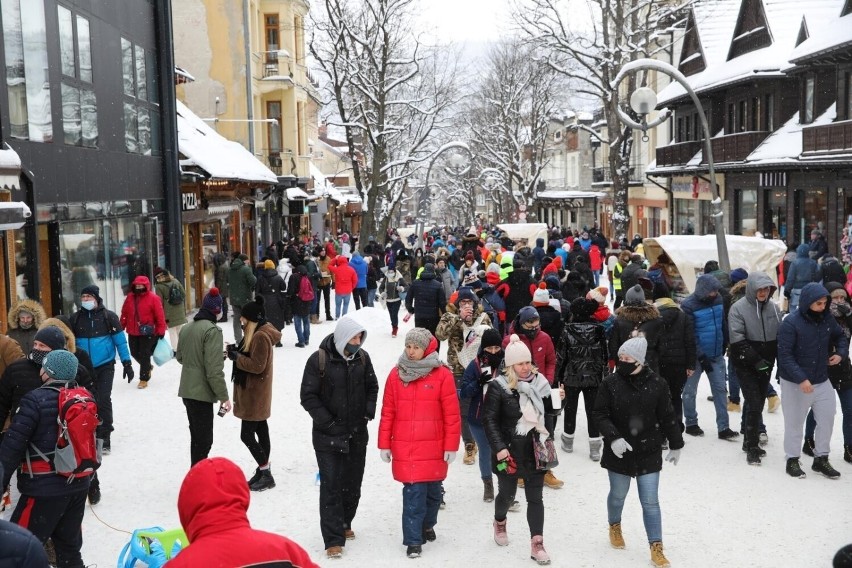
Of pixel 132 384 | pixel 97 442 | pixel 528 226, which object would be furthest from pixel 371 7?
pixel 97 442

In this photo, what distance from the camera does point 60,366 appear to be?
5734 mm

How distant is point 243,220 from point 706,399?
66.7 feet

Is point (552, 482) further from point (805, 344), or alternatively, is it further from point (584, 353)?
point (805, 344)

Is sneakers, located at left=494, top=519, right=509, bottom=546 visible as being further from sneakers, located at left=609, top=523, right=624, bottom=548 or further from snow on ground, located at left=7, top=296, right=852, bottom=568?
sneakers, located at left=609, top=523, right=624, bottom=548

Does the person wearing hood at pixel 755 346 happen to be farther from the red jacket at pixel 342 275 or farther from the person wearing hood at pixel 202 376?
the red jacket at pixel 342 275

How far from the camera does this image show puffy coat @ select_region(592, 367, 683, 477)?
21.4 ft

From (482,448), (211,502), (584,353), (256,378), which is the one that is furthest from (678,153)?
(211,502)

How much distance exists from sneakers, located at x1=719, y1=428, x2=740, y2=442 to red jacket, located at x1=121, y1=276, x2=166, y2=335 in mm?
6723

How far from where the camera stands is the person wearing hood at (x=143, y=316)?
12180 mm

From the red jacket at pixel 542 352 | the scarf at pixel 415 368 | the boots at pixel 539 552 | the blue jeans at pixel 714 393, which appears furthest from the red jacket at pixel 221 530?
the blue jeans at pixel 714 393

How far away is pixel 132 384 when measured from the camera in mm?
13422

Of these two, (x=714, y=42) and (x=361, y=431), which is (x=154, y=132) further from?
(x=714, y=42)

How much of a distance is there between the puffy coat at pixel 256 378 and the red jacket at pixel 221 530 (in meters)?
4.77

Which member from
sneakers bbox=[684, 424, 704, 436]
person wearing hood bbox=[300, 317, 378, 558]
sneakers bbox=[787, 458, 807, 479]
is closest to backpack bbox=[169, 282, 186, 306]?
sneakers bbox=[684, 424, 704, 436]
